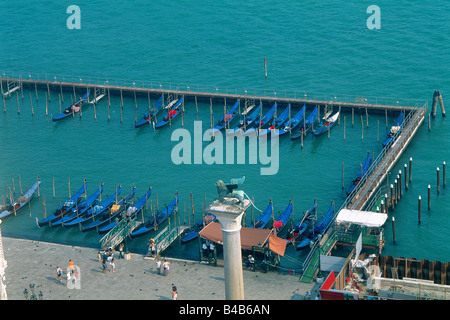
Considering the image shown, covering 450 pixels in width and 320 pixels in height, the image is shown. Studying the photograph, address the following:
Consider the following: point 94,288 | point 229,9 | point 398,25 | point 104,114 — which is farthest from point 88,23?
point 94,288

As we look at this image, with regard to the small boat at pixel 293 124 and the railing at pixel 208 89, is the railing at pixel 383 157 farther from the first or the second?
Answer: the small boat at pixel 293 124

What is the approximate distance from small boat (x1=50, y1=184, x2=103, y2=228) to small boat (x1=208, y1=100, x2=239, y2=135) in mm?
19814

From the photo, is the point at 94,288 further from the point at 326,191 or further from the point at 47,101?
the point at 47,101

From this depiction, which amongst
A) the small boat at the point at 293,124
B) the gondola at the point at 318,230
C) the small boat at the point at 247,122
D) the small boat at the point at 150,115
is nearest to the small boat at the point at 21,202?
the small boat at the point at 150,115

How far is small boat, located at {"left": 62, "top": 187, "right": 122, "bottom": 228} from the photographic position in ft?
304

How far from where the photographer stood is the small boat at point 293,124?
111m

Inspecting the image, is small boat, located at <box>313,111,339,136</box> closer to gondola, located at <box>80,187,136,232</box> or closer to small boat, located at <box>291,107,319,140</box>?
small boat, located at <box>291,107,319,140</box>

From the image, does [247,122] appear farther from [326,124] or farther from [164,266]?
[164,266]

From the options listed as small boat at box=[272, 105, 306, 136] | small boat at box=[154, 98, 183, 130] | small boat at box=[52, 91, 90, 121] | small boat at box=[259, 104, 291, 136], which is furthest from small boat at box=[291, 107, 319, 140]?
small boat at box=[52, 91, 90, 121]

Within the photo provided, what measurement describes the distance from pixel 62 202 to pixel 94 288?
915 inches

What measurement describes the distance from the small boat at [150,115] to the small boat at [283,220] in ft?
96.7

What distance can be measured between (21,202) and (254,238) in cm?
2824

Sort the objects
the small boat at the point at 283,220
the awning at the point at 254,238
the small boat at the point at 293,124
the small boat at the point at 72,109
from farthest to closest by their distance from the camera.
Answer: the small boat at the point at 72,109 < the small boat at the point at 293,124 < the small boat at the point at 283,220 < the awning at the point at 254,238

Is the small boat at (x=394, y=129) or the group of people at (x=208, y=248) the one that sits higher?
the small boat at (x=394, y=129)
